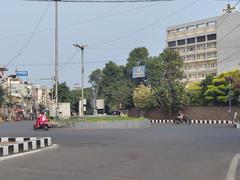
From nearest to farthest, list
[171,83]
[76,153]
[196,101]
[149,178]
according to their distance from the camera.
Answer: [149,178]
[76,153]
[171,83]
[196,101]

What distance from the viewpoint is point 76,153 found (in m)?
15.9

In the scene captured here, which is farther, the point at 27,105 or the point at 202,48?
the point at 27,105

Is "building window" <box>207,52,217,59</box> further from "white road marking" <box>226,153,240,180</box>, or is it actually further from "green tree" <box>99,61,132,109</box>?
"white road marking" <box>226,153,240,180</box>

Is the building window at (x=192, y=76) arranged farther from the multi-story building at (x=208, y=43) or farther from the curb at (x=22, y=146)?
the curb at (x=22, y=146)

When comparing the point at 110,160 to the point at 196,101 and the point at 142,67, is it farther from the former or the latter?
the point at 142,67

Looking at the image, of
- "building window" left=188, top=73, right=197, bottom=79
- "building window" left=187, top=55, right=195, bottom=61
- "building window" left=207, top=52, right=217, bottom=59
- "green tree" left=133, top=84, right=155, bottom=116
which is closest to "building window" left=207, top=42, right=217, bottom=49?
"building window" left=207, top=52, right=217, bottom=59

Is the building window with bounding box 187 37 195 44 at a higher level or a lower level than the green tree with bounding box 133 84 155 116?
higher

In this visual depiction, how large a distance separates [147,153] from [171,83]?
4624cm

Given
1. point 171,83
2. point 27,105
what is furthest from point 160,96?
point 27,105

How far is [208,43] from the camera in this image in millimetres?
113188

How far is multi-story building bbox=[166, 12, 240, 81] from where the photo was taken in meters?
105

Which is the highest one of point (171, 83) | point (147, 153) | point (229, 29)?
point (229, 29)

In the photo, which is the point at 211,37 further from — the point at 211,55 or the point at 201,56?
the point at 201,56

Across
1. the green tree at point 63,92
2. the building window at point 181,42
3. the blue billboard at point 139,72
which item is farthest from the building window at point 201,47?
the blue billboard at point 139,72
